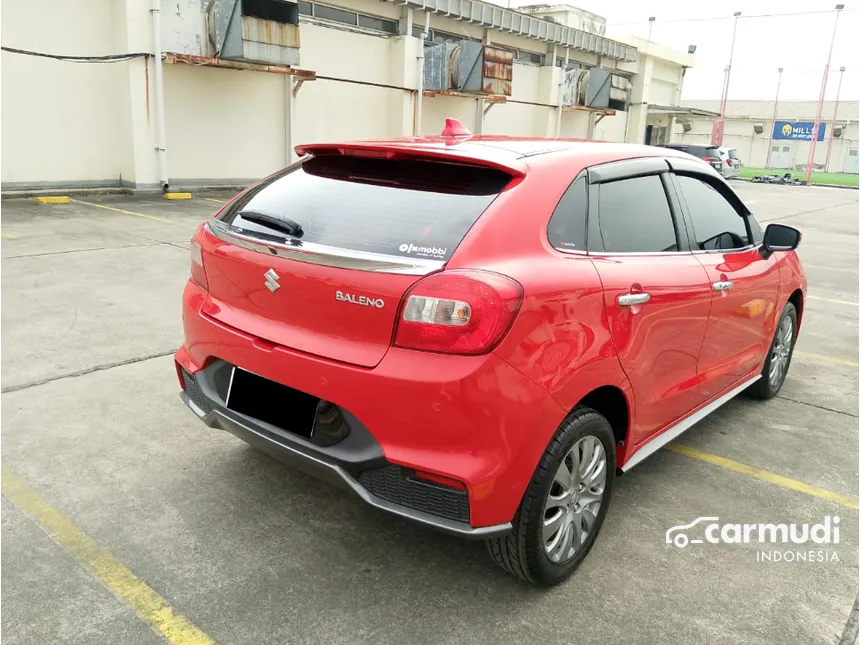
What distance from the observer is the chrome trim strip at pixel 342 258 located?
226 cm

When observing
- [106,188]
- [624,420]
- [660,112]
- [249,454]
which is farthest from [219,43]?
[660,112]

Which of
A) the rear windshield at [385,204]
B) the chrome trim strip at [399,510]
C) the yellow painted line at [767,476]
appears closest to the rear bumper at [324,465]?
the chrome trim strip at [399,510]

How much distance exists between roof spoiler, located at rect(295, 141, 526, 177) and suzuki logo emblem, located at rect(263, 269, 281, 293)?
2.03 ft

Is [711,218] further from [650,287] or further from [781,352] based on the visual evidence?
[781,352]

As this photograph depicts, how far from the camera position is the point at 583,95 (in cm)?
2672

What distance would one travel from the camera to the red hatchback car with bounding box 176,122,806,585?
2.20 meters

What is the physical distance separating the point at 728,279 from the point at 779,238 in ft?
2.56

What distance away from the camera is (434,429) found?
218 cm

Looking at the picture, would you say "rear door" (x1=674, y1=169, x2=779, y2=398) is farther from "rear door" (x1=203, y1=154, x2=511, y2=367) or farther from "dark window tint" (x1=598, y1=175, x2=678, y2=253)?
"rear door" (x1=203, y1=154, x2=511, y2=367)

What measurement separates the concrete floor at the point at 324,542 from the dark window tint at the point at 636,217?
1223 millimetres

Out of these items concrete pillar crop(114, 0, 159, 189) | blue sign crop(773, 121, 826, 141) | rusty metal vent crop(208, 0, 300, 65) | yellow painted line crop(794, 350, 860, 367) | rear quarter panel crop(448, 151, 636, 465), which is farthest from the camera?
blue sign crop(773, 121, 826, 141)

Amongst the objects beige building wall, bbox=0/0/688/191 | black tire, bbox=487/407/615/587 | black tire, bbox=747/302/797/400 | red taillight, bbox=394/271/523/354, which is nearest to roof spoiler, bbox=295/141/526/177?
red taillight, bbox=394/271/523/354

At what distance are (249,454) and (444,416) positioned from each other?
5.57 ft

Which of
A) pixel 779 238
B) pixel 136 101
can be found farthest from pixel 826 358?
pixel 136 101
